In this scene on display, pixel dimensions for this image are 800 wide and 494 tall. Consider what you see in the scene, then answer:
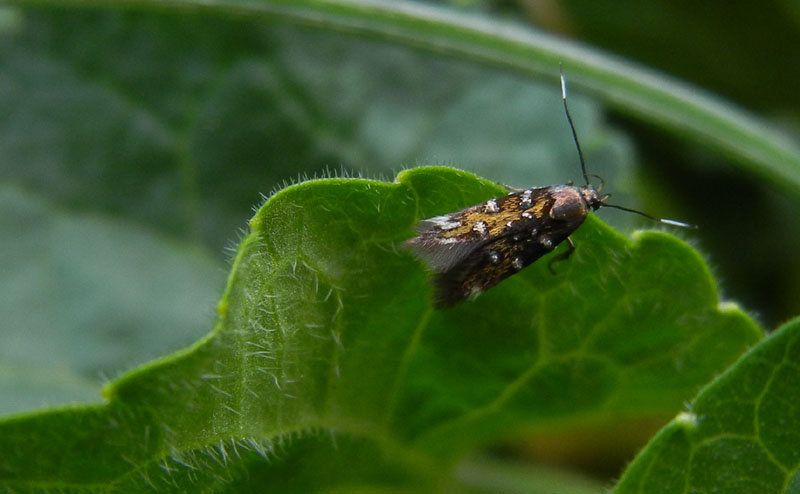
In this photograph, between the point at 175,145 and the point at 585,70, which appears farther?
the point at 175,145

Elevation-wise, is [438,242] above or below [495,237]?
below

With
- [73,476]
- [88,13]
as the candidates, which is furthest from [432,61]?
[73,476]

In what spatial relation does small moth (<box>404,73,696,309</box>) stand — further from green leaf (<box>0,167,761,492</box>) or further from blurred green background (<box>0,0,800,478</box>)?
blurred green background (<box>0,0,800,478</box>)

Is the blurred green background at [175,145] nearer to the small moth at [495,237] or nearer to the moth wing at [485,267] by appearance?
the small moth at [495,237]

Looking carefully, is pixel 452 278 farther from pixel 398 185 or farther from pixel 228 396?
pixel 228 396

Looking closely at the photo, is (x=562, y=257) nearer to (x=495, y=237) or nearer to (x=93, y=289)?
(x=495, y=237)

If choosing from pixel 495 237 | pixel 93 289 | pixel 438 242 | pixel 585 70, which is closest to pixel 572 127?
pixel 585 70

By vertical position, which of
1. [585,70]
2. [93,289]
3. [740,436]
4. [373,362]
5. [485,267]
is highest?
[585,70]

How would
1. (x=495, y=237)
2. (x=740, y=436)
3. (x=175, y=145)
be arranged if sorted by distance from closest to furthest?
(x=740, y=436), (x=495, y=237), (x=175, y=145)
